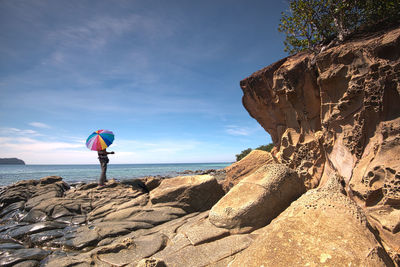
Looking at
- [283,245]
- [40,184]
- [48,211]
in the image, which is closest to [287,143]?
[283,245]

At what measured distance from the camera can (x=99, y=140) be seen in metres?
11.7

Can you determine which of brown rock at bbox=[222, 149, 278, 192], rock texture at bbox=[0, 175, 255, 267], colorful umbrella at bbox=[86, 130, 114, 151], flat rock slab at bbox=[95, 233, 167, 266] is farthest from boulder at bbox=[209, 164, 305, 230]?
colorful umbrella at bbox=[86, 130, 114, 151]

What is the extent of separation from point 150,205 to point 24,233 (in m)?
3.59

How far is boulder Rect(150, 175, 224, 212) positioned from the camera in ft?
24.5

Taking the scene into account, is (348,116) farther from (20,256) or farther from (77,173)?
(77,173)

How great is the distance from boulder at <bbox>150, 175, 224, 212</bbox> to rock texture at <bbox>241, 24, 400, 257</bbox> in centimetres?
282

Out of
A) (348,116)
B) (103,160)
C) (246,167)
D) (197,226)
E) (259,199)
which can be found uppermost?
(348,116)

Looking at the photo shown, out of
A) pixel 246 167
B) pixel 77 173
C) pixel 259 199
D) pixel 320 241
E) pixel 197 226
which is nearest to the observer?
pixel 320 241

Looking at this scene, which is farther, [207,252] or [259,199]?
[259,199]

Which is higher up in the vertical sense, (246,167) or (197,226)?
(246,167)

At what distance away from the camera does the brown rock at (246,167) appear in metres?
8.16

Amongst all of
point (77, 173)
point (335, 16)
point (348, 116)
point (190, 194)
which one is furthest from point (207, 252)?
point (77, 173)

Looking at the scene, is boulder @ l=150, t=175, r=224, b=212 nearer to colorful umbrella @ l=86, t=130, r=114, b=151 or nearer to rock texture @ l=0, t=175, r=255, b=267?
rock texture @ l=0, t=175, r=255, b=267

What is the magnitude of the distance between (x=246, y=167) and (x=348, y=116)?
154 inches
